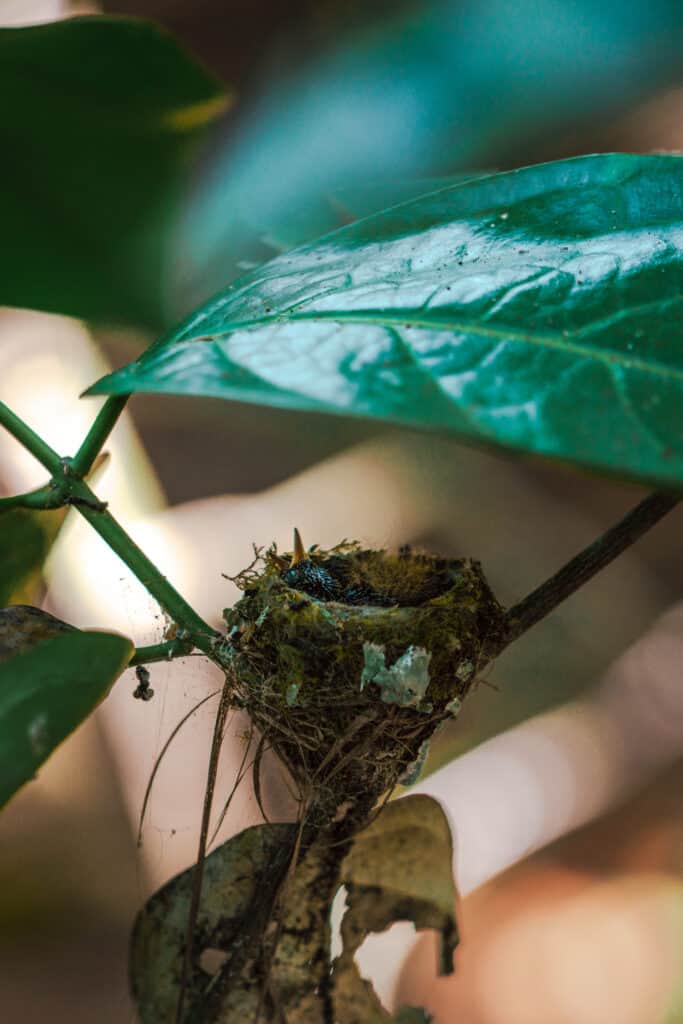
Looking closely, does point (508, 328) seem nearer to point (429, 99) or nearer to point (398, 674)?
point (398, 674)

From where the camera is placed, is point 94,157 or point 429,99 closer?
point 94,157

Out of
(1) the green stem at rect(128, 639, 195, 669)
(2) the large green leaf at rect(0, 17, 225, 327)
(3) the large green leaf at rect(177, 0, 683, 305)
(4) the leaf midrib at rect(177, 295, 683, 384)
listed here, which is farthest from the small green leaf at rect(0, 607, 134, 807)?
(3) the large green leaf at rect(177, 0, 683, 305)

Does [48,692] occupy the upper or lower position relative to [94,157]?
lower

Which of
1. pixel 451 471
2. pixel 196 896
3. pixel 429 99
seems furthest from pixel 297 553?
pixel 429 99

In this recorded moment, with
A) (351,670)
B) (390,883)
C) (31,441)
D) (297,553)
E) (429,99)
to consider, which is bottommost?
(390,883)

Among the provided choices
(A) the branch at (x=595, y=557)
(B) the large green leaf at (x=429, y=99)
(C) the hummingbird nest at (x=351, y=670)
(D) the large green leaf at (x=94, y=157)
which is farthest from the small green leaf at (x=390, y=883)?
(B) the large green leaf at (x=429, y=99)

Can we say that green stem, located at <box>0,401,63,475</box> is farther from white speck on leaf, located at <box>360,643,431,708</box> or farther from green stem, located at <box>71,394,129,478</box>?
white speck on leaf, located at <box>360,643,431,708</box>

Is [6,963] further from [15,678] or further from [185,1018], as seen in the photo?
[15,678]

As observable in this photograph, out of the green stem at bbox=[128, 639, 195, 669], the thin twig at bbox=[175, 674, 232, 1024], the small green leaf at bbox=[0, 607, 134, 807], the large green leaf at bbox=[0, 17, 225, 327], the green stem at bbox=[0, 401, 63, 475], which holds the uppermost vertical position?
the large green leaf at bbox=[0, 17, 225, 327]
